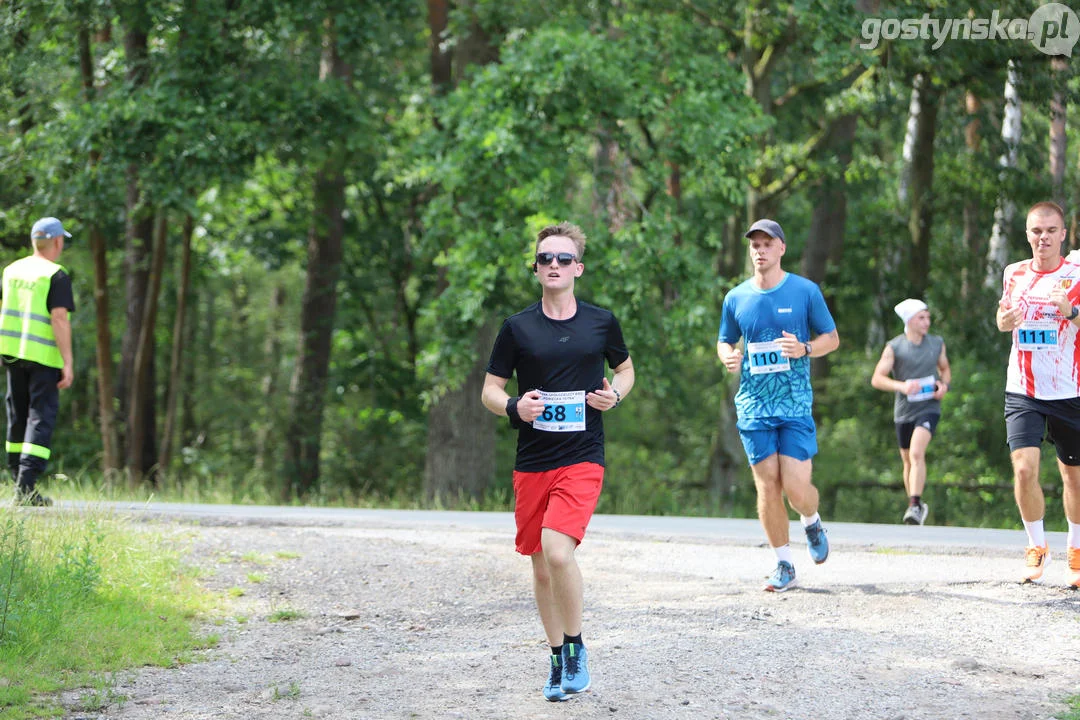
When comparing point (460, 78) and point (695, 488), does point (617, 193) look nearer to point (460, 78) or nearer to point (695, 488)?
point (460, 78)

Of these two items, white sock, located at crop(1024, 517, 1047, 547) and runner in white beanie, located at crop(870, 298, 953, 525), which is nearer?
white sock, located at crop(1024, 517, 1047, 547)

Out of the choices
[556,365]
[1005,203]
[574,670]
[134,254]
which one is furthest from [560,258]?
[134,254]

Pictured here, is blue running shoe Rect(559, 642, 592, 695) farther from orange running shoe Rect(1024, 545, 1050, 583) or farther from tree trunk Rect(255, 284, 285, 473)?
tree trunk Rect(255, 284, 285, 473)

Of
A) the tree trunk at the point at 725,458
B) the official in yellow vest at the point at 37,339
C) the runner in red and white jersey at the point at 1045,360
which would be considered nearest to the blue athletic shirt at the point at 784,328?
the runner in red and white jersey at the point at 1045,360

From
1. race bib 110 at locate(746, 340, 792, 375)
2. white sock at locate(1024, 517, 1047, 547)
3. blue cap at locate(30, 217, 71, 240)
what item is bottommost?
white sock at locate(1024, 517, 1047, 547)

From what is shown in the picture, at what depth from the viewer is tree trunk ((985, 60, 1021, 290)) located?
19.7m

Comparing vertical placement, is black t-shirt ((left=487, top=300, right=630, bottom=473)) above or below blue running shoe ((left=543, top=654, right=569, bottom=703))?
above

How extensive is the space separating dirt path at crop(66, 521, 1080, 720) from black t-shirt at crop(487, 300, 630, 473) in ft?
3.48

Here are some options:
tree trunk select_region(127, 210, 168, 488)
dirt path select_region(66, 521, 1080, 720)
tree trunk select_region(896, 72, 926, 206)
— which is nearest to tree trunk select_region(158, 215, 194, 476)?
tree trunk select_region(127, 210, 168, 488)

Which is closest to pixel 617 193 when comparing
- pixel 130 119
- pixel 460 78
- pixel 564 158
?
pixel 564 158

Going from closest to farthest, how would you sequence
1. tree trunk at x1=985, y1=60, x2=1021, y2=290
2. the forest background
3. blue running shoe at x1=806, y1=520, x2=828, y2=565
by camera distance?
1. blue running shoe at x1=806, y1=520, x2=828, y2=565
2. the forest background
3. tree trunk at x1=985, y1=60, x2=1021, y2=290

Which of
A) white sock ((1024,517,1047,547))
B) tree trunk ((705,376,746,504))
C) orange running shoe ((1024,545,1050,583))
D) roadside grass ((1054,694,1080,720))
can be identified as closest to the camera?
roadside grass ((1054,694,1080,720))

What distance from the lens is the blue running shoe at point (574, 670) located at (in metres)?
5.91

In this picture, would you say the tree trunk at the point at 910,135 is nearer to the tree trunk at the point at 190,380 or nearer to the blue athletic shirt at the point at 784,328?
the blue athletic shirt at the point at 784,328
